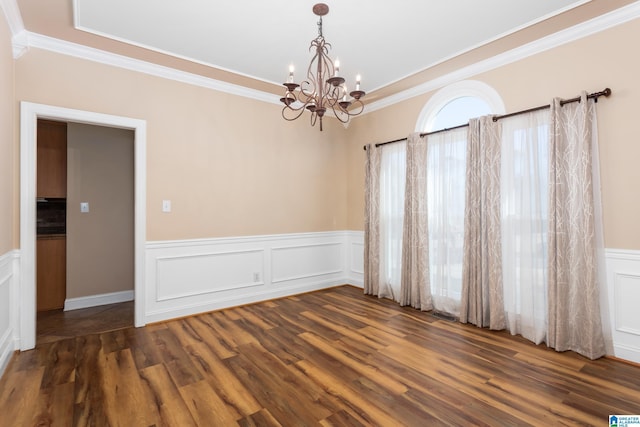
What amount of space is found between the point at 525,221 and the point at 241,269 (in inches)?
127

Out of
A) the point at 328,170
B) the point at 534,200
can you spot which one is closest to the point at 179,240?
the point at 328,170

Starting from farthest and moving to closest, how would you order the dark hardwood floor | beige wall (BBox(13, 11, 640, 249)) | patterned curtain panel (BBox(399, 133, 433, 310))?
patterned curtain panel (BBox(399, 133, 433, 310)) → the dark hardwood floor → beige wall (BBox(13, 11, 640, 249))

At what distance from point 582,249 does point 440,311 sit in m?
1.58

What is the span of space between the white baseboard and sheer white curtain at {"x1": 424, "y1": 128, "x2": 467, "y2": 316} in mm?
4138

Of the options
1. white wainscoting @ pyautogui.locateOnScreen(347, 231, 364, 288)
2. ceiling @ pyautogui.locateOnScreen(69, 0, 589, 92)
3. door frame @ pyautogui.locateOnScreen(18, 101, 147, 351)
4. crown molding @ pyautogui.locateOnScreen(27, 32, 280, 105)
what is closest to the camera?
ceiling @ pyautogui.locateOnScreen(69, 0, 589, 92)

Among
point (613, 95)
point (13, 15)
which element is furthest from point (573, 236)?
point (13, 15)

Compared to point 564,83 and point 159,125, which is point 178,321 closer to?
point 159,125

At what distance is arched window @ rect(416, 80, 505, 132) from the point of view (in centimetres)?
340

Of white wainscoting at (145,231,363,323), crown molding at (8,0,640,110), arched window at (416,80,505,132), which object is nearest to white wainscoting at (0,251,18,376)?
white wainscoting at (145,231,363,323)

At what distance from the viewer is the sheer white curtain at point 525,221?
9.64 ft

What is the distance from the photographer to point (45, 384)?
2.24 m

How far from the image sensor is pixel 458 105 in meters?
3.76

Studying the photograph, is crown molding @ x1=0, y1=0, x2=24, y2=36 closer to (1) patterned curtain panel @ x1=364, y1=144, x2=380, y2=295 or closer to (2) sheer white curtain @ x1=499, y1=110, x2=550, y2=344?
(1) patterned curtain panel @ x1=364, y1=144, x2=380, y2=295

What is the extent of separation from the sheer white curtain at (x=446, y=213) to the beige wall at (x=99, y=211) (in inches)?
161
